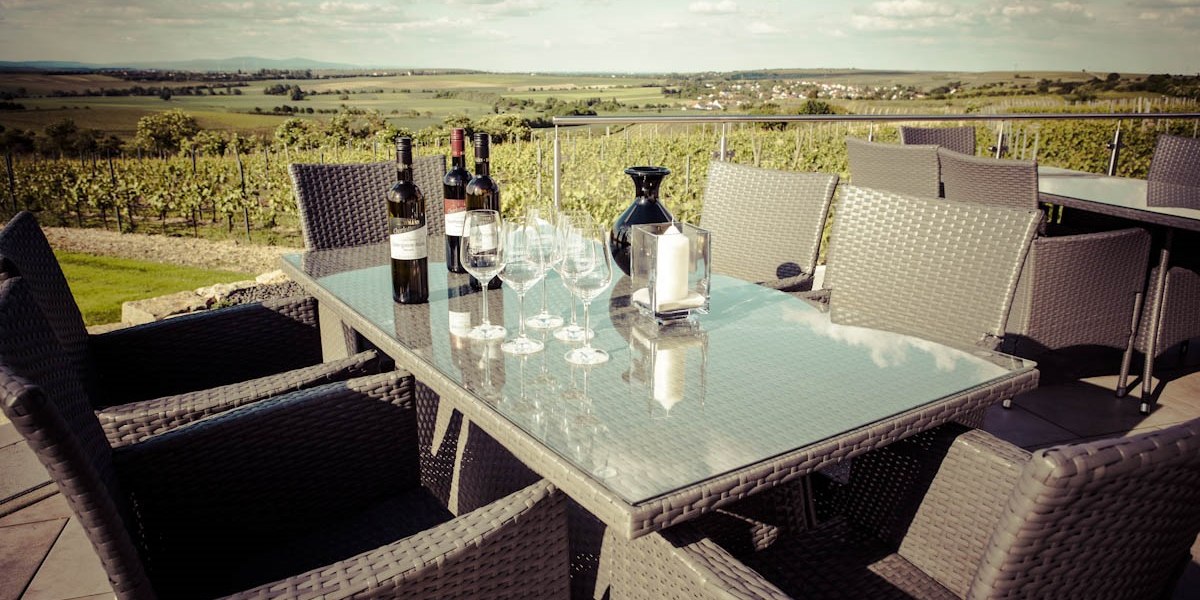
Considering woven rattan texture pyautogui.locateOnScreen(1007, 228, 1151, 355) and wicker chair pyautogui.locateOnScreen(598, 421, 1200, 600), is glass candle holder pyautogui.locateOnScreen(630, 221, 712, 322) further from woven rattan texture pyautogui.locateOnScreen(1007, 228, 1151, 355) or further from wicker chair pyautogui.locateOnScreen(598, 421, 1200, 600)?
woven rattan texture pyautogui.locateOnScreen(1007, 228, 1151, 355)

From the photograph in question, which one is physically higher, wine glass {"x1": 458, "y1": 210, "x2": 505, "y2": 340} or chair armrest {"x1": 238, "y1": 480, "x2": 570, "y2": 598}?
wine glass {"x1": 458, "y1": 210, "x2": 505, "y2": 340}

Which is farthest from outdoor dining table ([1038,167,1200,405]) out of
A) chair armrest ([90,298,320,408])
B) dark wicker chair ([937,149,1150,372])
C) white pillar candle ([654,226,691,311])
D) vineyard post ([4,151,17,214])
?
vineyard post ([4,151,17,214])

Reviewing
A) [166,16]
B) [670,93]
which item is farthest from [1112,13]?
[166,16]

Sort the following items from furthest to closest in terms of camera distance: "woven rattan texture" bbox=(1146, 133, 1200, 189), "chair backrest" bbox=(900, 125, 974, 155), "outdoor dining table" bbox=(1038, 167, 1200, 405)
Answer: "chair backrest" bbox=(900, 125, 974, 155) < "woven rattan texture" bbox=(1146, 133, 1200, 189) < "outdoor dining table" bbox=(1038, 167, 1200, 405)

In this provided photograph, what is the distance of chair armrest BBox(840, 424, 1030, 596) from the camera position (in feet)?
4.05

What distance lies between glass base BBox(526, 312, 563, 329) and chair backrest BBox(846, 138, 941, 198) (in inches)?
81.5

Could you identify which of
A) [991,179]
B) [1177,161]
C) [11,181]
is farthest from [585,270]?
[11,181]

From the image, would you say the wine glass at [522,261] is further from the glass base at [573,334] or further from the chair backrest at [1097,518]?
the chair backrest at [1097,518]

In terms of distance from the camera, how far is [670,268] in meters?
1.56

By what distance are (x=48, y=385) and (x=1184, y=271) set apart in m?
3.63

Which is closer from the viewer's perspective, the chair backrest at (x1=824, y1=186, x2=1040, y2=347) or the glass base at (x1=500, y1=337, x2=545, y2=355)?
the glass base at (x1=500, y1=337, x2=545, y2=355)

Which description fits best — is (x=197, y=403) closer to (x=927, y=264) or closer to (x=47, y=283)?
(x=47, y=283)

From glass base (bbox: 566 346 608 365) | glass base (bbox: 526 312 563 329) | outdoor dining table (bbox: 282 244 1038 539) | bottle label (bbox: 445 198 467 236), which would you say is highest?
bottle label (bbox: 445 198 467 236)

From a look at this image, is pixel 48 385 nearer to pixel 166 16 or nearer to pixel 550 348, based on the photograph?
pixel 550 348
